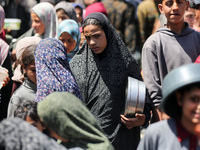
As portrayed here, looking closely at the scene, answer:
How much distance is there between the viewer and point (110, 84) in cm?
412

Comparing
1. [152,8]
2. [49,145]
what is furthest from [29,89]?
[152,8]

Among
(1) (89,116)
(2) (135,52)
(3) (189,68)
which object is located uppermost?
(3) (189,68)

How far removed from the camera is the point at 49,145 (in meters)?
2.46

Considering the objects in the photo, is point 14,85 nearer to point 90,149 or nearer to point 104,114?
point 104,114

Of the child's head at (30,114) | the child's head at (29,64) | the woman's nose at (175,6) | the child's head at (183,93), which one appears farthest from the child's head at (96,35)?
the child's head at (183,93)

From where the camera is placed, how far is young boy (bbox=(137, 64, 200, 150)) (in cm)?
261

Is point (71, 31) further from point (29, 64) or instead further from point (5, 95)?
point (29, 64)

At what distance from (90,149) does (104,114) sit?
4.26 feet

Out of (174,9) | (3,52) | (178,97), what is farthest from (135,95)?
(3,52)

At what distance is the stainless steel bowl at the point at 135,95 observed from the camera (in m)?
3.82

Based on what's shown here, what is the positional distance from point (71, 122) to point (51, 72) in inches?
39.6

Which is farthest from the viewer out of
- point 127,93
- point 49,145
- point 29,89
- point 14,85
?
point 14,85

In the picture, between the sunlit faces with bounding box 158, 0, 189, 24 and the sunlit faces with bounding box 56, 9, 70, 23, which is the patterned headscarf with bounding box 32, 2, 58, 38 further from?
the sunlit faces with bounding box 158, 0, 189, 24

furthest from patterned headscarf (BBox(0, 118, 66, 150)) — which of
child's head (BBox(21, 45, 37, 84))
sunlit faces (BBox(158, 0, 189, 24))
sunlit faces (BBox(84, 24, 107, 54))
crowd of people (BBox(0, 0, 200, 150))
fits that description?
sunlit faces (BBox(158, 0, 189, 24))
